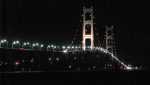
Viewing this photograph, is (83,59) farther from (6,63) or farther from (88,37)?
(6,63)

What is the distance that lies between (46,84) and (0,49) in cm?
2752

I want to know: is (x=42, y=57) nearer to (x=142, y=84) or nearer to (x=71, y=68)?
(x=71, y=68)

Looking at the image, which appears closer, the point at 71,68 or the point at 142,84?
the point at 142,84

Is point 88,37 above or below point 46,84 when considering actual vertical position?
above

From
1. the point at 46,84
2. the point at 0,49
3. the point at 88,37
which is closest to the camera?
the point at 46,84

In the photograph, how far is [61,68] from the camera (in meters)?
70.2

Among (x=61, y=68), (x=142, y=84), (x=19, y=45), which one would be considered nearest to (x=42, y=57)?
(x=61, y=68)

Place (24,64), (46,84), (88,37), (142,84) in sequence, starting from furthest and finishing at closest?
(88,37)
(24,64)
(142,84)
(46,84)

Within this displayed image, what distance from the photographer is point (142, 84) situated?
39688 millimetres

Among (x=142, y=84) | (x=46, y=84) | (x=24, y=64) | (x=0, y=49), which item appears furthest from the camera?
(x=24, y=64)

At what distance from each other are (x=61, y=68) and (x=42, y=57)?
349 centimetres

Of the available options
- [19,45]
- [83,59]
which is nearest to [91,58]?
[83,59]

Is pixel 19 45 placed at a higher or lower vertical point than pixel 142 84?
higher

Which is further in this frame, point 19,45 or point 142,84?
point 19,45
